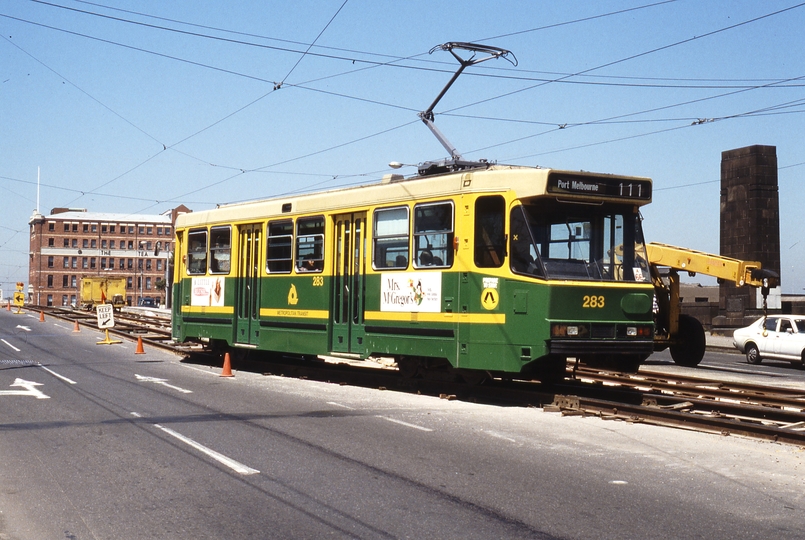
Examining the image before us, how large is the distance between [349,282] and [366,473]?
7812mm

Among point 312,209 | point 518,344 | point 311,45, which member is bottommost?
point 518,344

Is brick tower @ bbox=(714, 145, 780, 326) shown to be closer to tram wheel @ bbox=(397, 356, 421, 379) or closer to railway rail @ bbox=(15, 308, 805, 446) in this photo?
railway rail @ bbox=(15, 308, 805, 446)

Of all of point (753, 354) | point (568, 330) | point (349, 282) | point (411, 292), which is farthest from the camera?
point (753, 354)

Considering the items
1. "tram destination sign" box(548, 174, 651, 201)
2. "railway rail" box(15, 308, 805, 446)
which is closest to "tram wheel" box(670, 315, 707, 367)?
"railway rail" box(15, 308, 805, 446)

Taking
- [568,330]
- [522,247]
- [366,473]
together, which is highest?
[522,247]

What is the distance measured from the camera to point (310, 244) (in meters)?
17.0

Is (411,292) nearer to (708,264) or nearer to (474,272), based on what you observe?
(474,272)

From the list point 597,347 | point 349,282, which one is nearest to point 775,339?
point 597,347

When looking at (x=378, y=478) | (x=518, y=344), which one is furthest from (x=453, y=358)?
(x=378, y=478)

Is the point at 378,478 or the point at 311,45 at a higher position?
the point at 311,45

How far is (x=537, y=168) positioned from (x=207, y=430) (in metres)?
6.28

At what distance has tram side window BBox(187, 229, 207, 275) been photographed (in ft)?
67.9

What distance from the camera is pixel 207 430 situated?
10.6m

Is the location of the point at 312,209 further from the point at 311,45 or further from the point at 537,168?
the point at 311,45
